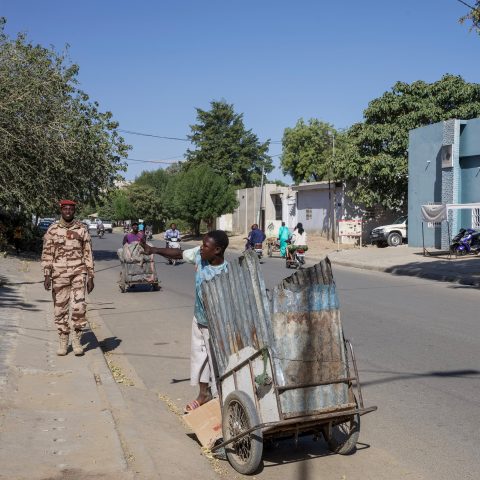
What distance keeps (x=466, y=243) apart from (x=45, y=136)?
15.9 meters

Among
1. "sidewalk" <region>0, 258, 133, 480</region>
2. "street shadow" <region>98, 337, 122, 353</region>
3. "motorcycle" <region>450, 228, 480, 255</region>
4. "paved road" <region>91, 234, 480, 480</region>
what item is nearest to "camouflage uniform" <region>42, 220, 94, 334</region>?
"sidewalk" <region>0, 258, 133, 480</region>

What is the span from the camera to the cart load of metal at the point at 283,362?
13.9ft

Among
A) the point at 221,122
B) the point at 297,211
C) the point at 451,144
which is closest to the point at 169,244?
the point at 451,144

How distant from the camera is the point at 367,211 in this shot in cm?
3891

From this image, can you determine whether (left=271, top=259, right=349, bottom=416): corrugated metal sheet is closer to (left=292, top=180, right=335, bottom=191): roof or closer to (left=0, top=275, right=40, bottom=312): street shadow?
(left=0, top=275, right=40, bottom=312): street shadow

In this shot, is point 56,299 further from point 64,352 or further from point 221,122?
point 221,122

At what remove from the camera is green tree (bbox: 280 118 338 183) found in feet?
213

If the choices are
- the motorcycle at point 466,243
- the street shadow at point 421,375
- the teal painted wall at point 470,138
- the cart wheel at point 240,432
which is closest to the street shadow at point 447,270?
the motorcycle at point 466,243

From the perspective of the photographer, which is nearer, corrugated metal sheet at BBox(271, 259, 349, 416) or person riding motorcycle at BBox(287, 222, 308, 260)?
corrugated metal sheet at BBox(271, 259, 349, 416)

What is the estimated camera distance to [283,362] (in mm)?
4254

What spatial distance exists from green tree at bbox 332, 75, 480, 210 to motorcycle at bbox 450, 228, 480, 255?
1053 cm

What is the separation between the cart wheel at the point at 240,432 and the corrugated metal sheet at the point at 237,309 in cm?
32

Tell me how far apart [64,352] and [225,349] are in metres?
3.65

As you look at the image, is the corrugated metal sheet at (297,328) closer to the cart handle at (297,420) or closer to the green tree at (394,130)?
the cart handle at (297,420)
